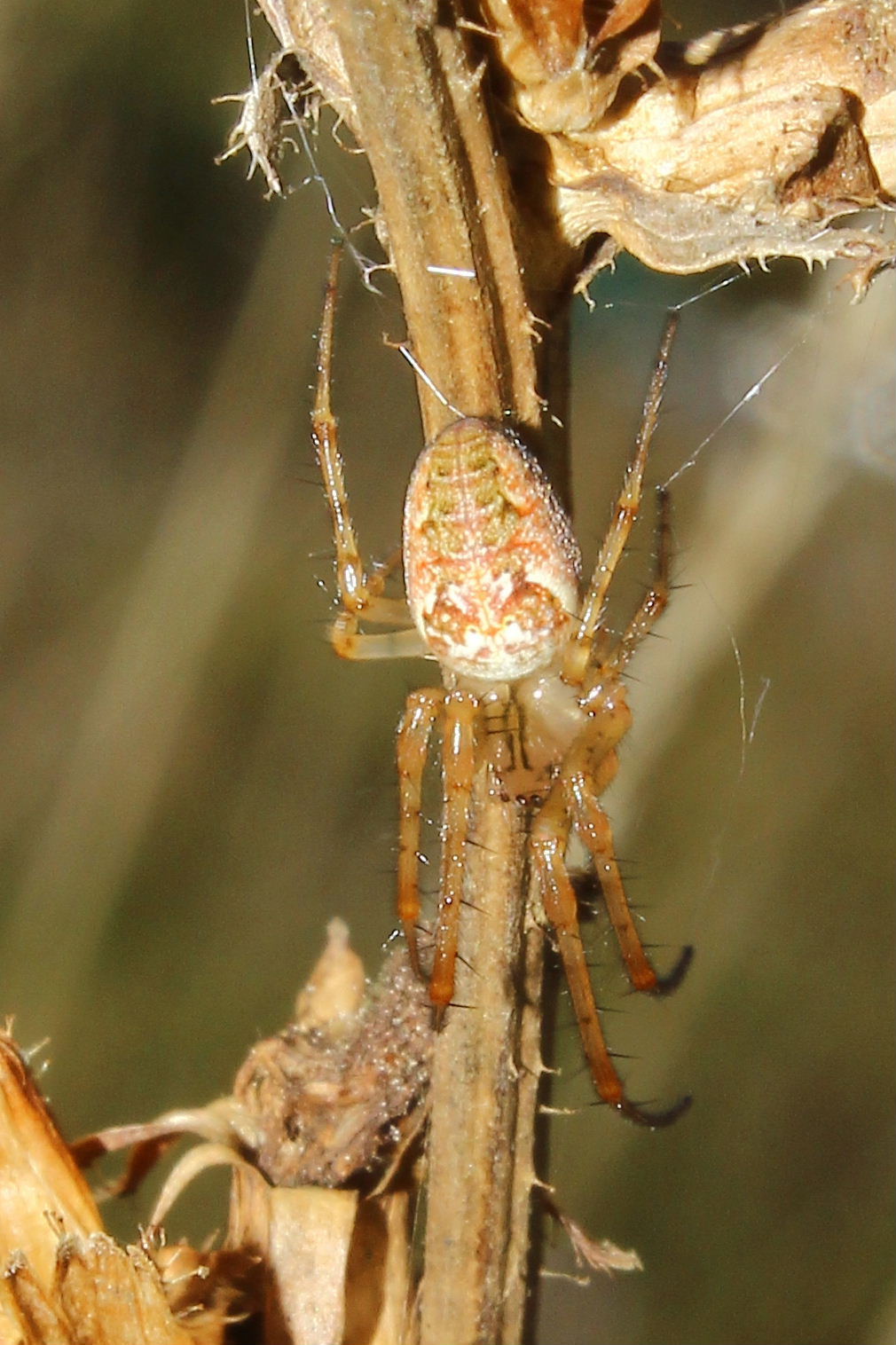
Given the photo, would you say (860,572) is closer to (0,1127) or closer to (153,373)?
(153,373)

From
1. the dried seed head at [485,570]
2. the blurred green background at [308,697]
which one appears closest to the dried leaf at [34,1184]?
the dried seed head at [485,570]

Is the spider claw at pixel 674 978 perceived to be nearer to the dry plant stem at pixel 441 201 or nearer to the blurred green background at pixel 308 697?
the dry plant stem at pixel 441 201

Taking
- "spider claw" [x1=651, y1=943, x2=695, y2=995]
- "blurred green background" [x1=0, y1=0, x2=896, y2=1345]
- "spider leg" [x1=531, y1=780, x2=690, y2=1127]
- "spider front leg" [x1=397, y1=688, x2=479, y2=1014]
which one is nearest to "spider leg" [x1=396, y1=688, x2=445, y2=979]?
"spider front leg" [x1=397, y1=688, x2=479, y2=1014]

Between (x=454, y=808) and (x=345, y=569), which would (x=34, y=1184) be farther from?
(x=345, y=569)

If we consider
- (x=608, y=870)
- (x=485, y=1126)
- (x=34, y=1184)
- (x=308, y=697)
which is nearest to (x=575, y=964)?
(x=608, y=870)

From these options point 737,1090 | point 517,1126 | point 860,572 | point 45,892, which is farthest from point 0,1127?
point 860,572

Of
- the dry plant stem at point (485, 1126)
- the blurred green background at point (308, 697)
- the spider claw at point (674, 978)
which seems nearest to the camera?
the dry plant stem at point (485, 1126)

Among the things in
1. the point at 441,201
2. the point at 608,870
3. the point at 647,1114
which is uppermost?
the point at 441,201
